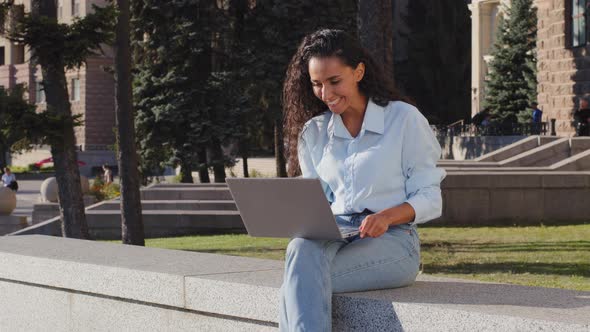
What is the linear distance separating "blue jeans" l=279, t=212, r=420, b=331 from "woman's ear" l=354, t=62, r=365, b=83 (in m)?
0.67

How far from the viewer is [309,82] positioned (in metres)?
5.48

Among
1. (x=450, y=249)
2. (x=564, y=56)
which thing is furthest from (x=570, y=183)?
(x=564, y=56)

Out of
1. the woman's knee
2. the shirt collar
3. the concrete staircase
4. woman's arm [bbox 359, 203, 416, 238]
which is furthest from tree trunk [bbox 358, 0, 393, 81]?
the woman's knee

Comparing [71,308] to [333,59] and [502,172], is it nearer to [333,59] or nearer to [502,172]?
[333,59]

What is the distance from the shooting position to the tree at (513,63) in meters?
45.9

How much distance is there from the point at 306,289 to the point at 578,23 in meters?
24.5

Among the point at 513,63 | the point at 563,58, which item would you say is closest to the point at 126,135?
the point at 563,58

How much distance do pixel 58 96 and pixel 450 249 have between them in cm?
661

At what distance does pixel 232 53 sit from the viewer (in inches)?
1427

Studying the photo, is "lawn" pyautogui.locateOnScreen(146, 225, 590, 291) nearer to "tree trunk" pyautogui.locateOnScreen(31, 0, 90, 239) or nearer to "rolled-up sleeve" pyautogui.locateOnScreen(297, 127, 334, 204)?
"tree trunk" pyautogui.locateOnScreen(31, 0, 90, 239)

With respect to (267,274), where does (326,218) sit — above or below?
above

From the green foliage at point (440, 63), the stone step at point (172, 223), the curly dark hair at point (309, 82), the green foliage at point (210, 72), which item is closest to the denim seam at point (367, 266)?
the curly dark hair at point (309, 82)

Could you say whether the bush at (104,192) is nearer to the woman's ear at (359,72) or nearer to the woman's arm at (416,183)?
the woman's ear at (359,72)

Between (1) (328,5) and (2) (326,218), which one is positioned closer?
(2) (326,218)
